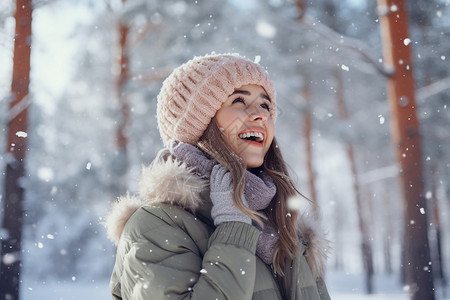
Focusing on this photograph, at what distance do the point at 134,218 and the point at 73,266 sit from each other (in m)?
16.4

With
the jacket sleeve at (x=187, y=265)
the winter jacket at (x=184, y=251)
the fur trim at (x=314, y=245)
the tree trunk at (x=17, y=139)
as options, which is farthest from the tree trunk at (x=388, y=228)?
the jacket sleeve at (x=187, y=265)

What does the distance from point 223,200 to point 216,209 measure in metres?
0.05

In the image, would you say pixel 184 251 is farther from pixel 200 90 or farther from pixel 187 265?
pixel 200 90

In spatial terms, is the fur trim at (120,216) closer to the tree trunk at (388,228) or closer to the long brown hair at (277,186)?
the long brown hair at (277,186)

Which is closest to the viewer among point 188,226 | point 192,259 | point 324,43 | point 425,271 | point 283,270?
point 192,259

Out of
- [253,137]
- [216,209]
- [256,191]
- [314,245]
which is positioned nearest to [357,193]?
[314,245]

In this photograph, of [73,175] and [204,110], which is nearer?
[204,110]

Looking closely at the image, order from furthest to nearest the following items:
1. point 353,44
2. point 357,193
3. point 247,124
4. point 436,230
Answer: point 357,193
point 436,230
point 353,44
point 247,124

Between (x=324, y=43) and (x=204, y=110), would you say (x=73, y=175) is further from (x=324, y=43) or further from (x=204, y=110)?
(x=204, y=110)

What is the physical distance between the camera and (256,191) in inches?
82.4

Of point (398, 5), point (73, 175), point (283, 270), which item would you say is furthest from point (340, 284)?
point (283, 270)

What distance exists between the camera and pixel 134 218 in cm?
194


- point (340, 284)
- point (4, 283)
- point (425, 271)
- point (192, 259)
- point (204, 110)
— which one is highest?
point (204, 110)

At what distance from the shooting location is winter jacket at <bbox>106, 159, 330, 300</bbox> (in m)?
1.68
